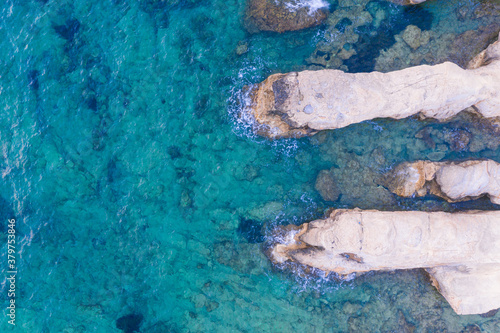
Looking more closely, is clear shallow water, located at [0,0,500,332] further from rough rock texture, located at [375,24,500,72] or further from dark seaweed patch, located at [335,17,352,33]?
dark seaweed patch, located at [335,17,352,33]

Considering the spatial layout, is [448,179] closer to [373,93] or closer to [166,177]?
[373,93]

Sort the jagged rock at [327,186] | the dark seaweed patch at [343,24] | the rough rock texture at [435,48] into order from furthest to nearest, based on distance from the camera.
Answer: the dark seaweed patch at [343,24] → the jagged rock at [327,186] → the rough rock texture at [435,48]

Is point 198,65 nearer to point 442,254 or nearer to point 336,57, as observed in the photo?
point 336,57

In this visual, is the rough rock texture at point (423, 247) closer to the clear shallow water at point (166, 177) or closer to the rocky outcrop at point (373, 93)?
the clear shallow water at point (166, 177)

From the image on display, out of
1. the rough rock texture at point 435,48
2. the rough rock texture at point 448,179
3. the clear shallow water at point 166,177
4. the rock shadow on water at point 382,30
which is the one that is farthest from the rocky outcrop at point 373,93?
the rough rock texture at point 448,179

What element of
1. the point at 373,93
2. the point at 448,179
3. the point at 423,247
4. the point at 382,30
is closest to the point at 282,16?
the point at 382,30

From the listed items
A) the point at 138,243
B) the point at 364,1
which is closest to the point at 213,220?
the point at 138,243
